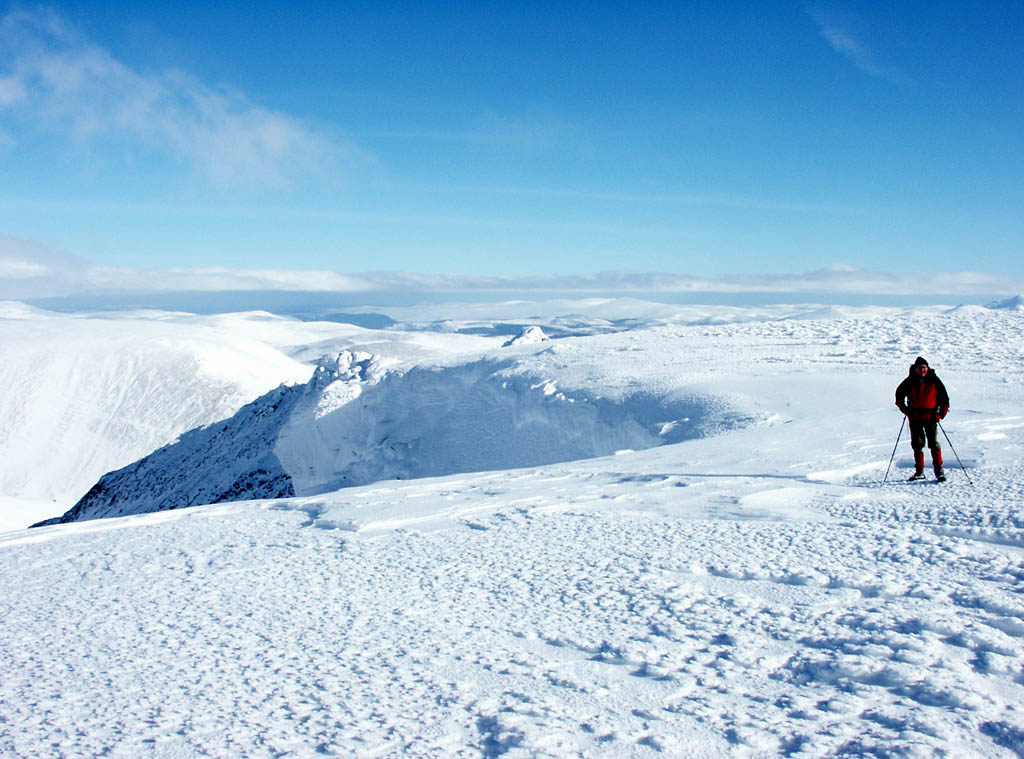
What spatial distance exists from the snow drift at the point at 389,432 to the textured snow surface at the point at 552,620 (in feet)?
24.2

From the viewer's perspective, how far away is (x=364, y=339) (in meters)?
184

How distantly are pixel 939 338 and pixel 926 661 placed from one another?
2379 centimetres

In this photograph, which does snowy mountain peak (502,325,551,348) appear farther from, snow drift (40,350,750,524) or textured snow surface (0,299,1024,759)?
textured snow surface (0,299,1024,759)

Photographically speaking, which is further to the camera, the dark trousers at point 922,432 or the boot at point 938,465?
the dark trousers at point 922,432

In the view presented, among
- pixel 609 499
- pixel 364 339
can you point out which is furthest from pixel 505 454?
pixel 364 339

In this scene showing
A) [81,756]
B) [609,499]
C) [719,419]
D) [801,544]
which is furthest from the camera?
[719,419]

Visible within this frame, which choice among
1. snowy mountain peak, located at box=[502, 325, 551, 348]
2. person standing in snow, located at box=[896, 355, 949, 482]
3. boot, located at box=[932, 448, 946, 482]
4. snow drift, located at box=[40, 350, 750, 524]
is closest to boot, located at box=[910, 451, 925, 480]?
person standing in snow, located at box=[896, 355, 949, 482]

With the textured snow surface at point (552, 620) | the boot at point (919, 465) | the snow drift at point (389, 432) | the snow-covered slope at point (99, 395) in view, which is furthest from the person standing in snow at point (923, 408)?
the snow-covered slope at point (99, 395)

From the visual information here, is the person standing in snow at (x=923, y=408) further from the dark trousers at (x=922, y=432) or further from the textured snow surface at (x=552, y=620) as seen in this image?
the textured snow surface at (x=552, y=620)

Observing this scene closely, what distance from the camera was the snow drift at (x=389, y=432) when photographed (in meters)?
18.1

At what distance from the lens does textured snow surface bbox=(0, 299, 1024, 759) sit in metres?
3.71

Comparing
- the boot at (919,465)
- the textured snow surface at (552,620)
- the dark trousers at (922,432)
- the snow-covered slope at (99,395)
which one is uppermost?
the dark trousers at (922,432)

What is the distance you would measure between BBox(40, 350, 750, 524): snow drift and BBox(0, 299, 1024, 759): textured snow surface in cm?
739

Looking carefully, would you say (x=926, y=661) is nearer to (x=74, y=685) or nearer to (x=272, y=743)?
(x=272, y=743)
